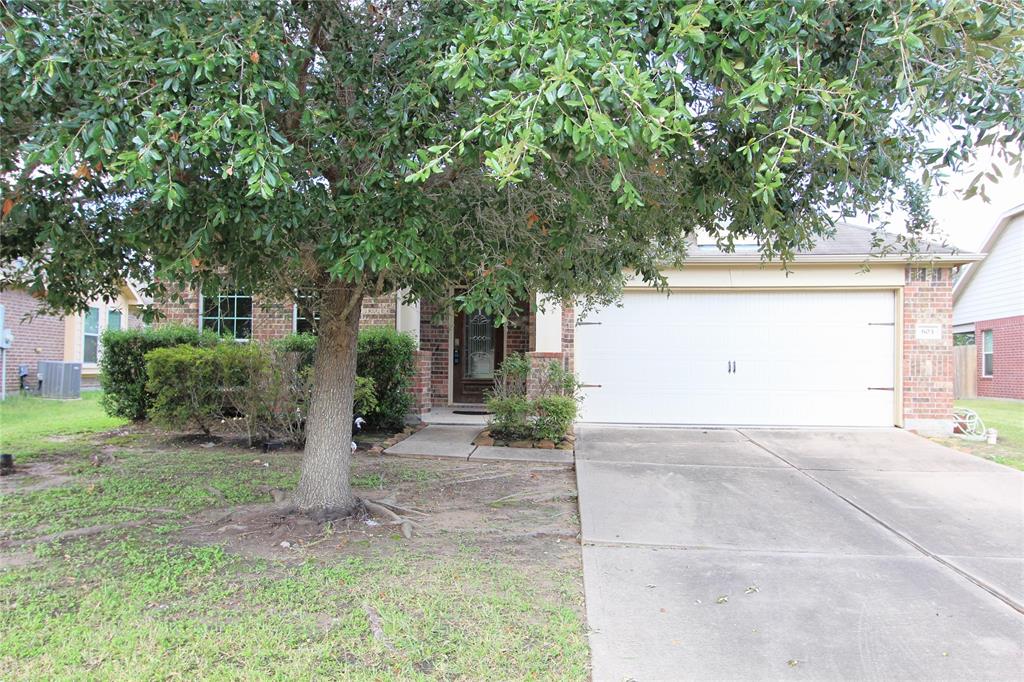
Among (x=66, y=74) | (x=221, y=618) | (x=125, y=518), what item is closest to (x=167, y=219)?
(x=66, y=74)

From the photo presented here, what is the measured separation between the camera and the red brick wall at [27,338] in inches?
A: 595

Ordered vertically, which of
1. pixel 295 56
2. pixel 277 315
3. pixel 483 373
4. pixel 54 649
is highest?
pixel 295 56

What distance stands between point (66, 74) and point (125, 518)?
3.63m

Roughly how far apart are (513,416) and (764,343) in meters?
4.85

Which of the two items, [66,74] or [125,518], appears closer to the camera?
[66,74]

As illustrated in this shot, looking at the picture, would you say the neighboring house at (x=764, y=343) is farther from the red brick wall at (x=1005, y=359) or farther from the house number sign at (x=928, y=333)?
the red brick wall at (x=1005, y=359)

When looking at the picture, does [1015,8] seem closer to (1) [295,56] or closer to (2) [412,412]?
(1) [295,56]

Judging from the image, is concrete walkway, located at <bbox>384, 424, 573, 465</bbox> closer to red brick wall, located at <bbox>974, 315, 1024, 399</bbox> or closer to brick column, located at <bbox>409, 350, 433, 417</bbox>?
brick column, located at <bbox>409, 350, 433, 417</bbox>

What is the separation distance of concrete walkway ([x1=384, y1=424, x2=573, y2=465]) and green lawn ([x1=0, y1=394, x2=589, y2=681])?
1.44 metres

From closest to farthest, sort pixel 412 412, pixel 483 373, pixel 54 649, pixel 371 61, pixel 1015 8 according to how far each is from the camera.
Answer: pixel 1015 8, pixel 54 649, pixel 371 61, pixel 412 412, pixel 483 373

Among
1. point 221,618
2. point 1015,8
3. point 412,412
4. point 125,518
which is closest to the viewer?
point 1015,8

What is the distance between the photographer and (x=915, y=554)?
4.42 metres

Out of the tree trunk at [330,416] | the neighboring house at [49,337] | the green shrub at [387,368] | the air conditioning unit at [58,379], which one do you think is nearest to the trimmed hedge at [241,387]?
the green shrub at [387,368]

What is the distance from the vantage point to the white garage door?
33.8ft
